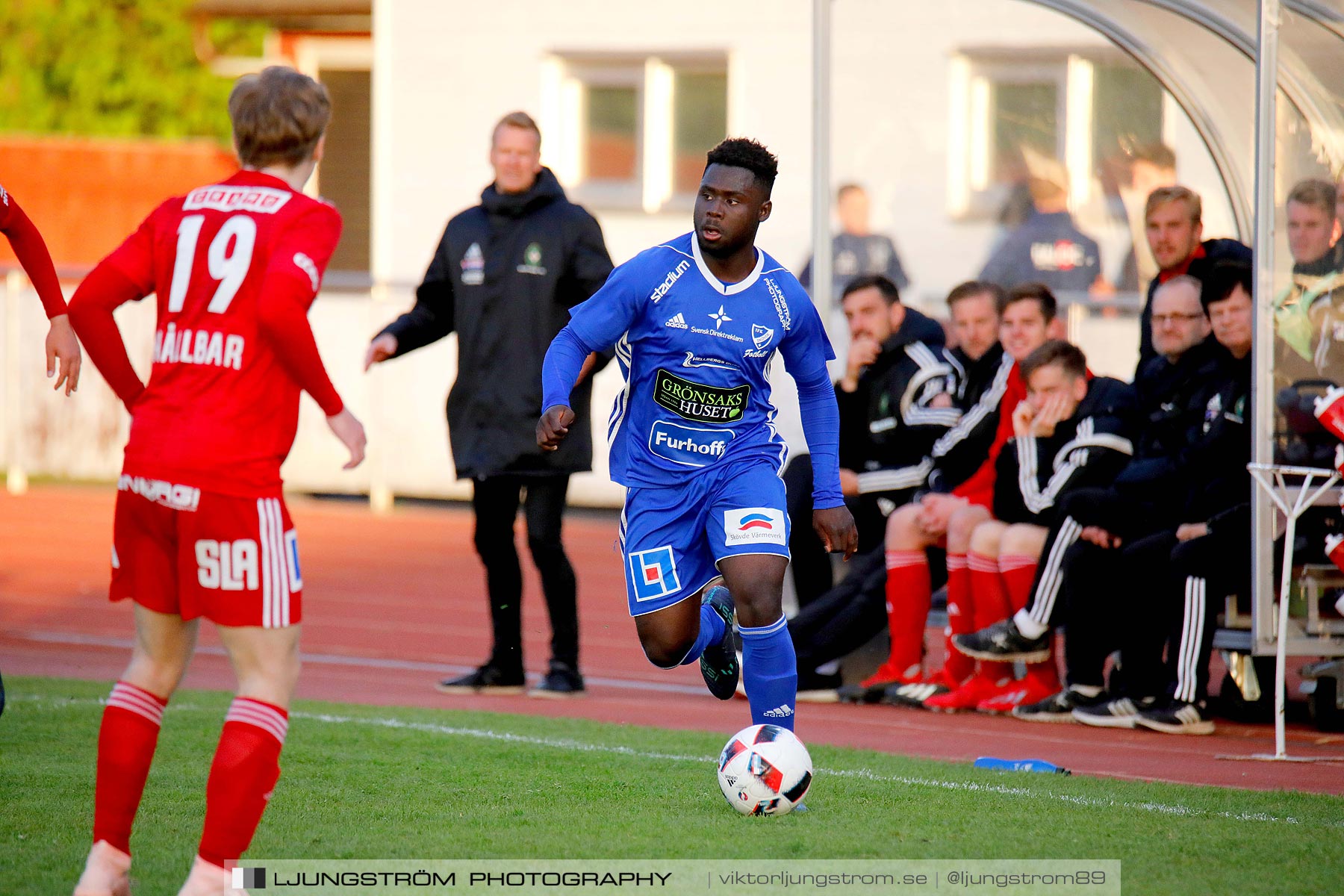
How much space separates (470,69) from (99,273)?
12085mm

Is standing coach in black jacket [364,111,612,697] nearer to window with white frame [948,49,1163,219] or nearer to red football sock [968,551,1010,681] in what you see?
red football sock [968,551,1010,681]

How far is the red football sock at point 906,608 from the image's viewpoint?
25.5 ft

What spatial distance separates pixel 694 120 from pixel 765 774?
11.3 meters

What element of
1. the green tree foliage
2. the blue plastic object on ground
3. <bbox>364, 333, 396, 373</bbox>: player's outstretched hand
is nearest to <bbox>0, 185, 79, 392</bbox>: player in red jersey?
<bbox>364, 333, 396, 373</bbox>: player's outstretched hand

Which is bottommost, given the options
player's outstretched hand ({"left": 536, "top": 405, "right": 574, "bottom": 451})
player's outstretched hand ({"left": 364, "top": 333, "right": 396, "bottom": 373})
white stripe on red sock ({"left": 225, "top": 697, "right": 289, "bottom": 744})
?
white stripe on red sock ({"left": 225, "top": 697, "right": 289, "bottom": 744})

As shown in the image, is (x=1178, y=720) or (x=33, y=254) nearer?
(x=33, y=254)

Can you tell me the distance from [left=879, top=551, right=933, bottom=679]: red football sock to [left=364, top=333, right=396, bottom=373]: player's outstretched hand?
2.57m

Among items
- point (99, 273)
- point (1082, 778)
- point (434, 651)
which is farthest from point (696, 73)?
point (99, 273)

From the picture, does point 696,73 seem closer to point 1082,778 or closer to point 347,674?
point 347,674

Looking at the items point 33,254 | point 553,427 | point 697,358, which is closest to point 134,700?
point 33,254

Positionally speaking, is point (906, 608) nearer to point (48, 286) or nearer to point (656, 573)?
point (656, 573)

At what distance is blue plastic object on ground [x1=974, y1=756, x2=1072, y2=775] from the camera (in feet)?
19.6

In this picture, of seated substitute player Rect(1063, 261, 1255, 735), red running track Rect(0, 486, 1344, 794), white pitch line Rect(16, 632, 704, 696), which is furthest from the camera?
white pitch line Rect(16, 632, 704, 696)

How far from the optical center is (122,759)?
3.91 m
